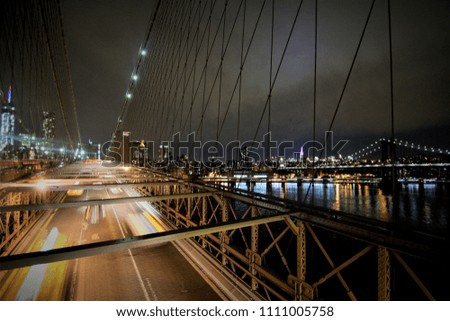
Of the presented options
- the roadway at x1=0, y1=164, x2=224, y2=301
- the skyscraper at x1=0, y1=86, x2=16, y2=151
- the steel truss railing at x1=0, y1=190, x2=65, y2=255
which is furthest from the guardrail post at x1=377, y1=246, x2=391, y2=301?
the skyscraper at x1=0, y1=86, x2=16, y2=151

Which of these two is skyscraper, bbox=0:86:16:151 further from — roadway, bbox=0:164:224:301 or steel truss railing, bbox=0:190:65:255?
roadway, bbox=0:164:224:301

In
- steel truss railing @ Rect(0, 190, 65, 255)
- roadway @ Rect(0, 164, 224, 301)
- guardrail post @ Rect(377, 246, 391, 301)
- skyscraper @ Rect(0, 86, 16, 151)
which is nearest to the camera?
guardrail post @ Rect(377, 246, 391, 301)

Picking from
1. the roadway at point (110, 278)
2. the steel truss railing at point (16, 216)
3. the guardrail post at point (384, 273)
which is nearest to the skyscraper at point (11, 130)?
the steel truss railing at point (16, 216)

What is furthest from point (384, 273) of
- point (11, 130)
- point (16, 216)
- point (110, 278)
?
point (11, 130)

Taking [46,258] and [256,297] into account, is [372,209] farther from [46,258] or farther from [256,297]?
[46,258]

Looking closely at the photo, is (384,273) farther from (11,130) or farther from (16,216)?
(11,130)

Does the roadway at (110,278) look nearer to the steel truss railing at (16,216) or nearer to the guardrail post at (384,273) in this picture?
the steel truss railing at (16,216)

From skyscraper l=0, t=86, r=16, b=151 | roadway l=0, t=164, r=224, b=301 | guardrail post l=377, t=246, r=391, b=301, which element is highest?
skyscraper l=0, t=86, r=16, b=151

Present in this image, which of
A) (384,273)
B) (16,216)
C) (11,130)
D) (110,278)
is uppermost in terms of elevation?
(11,130)

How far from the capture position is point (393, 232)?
274 cm

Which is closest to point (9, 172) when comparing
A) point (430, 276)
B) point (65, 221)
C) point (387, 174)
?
point (65, 221)

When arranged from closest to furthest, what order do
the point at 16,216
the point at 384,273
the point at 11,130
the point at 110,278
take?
the point at 384,273 → the point at 110,278 → the point at 16,216 → the point at 11,130

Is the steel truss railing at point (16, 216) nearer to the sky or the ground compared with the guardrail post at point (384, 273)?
nearer to the ground

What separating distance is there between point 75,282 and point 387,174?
82977 mm
